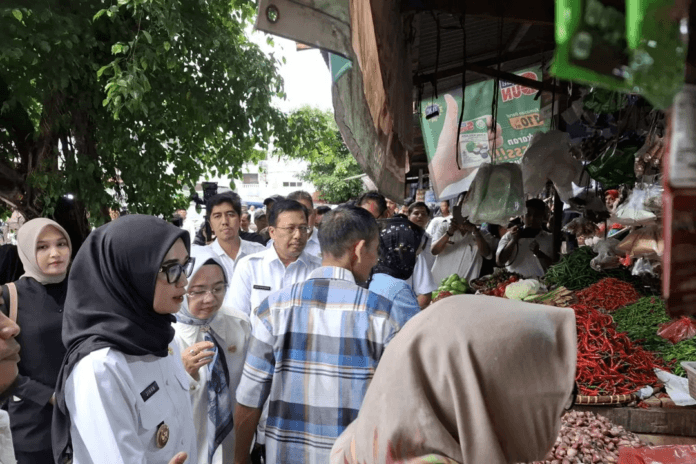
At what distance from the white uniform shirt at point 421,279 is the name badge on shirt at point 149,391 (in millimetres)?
3446

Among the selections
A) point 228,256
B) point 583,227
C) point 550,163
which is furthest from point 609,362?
point 228,256

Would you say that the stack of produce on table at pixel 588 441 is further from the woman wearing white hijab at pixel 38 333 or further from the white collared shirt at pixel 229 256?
the white collared shirt at pixel 229 256

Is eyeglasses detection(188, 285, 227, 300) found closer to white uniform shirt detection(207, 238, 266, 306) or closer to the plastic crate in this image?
white uniform shirt detection(207, 238, 266, 306)

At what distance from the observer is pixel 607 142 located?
3.91m

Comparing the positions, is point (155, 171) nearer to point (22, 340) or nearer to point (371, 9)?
point (22, 340)

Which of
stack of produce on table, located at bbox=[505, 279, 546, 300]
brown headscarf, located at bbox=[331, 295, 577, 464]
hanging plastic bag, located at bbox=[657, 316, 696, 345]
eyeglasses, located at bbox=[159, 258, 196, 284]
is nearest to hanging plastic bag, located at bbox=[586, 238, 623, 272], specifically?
stack of produce on table, located at bbox=[505, 279, 546, 300]

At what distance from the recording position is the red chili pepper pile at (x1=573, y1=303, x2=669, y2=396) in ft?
9.61

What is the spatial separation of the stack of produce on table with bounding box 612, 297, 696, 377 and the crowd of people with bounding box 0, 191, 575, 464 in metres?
1.59

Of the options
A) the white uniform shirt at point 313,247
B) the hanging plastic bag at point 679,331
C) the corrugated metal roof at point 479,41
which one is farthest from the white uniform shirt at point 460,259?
the hanging plastic bag at point 679,331

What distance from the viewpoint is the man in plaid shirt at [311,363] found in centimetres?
212

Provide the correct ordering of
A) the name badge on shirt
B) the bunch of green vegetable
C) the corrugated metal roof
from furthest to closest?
1. the bunch of green vegetable
2. the corrugated metal roof
3. the name badge on shirt

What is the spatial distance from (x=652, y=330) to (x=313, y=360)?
2.40m

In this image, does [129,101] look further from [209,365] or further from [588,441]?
[588,441]

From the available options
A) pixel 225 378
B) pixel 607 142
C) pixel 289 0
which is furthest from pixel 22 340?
pixel 607 142
